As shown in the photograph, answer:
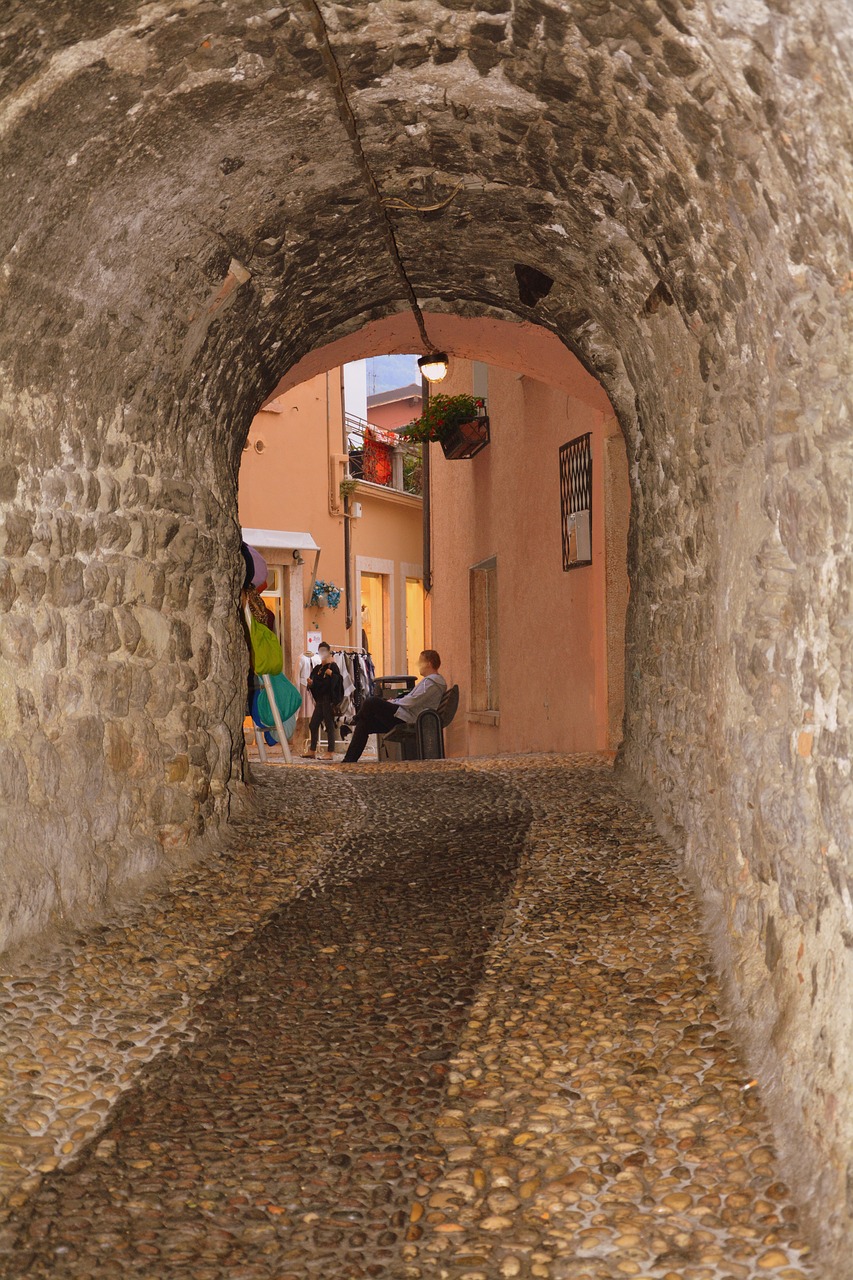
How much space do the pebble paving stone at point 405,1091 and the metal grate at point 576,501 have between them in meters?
4.44

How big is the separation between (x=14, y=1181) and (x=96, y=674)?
84.5 inches

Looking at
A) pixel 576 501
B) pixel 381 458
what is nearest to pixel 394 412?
pixel 381 458

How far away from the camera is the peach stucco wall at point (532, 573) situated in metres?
8.63

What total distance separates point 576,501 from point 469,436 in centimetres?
291

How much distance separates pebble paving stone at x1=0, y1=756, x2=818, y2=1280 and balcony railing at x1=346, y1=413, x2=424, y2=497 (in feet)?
49.6

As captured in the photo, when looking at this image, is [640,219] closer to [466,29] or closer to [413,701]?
[466,29]

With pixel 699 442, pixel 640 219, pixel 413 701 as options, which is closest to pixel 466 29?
pixel 640 219

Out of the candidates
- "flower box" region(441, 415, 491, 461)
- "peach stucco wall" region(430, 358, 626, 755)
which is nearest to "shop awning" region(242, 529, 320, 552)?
"peach stucco wall" region(430, 358, 626, 755)

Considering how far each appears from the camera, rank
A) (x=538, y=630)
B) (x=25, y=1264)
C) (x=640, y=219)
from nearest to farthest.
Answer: (x=25, y=1264)
(x=640, y=219)
(x=538, y=630)

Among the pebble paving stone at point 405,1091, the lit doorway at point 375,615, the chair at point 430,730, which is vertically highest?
the lit doorway at point 375,615

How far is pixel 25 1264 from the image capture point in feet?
7.05

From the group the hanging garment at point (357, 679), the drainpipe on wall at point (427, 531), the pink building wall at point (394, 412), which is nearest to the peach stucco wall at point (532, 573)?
the drainpipe on wall at point (427, 531)

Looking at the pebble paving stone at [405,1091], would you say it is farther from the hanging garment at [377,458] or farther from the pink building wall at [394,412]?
the pink building wall at [394,412]

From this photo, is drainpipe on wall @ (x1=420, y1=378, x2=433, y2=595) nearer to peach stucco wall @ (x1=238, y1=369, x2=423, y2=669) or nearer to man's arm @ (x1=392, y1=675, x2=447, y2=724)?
peach stucco wall @ (x1=238, y1=369, x2=423, y2=669)
